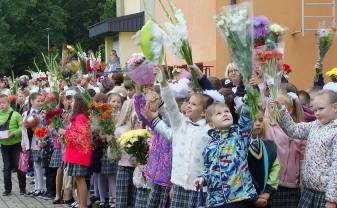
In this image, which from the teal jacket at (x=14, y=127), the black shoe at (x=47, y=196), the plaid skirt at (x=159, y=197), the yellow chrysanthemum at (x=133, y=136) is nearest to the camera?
the plaid skirt at (x=159, y=197)

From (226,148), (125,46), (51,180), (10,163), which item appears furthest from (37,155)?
(125,46)

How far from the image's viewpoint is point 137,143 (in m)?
8.27

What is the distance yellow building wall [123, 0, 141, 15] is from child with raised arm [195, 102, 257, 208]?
874 inches

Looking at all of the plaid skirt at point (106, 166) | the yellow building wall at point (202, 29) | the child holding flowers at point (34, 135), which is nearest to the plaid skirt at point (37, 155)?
the child holding flowers at point (34, 135)

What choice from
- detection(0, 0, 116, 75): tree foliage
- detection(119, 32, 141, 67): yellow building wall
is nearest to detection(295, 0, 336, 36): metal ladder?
detection(119, 32, 141, 67): yellow building wall

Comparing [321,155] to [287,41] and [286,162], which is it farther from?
[287,41]

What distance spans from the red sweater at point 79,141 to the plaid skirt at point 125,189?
853mm

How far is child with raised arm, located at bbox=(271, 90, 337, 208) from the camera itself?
6043 millimetres

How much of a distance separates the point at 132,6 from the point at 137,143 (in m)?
21.5

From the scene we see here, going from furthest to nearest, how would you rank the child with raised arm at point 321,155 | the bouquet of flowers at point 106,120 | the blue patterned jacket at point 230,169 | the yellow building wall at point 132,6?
the yellow building wall at point 132,6 < the bouquet of flowers at point 106,120 < the child with raised arm at point 321,155 < the blue patterned jacket at point 230,169

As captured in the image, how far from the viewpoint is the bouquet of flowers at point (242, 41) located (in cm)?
557

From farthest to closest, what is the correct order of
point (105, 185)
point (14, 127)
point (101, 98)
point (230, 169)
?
point (14, 127), point (105, 185), point (101, 98), point (230, 169)

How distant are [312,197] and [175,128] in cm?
149

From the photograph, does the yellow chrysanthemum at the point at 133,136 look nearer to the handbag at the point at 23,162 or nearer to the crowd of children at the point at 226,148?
the crowd of children at the point at 226,148
